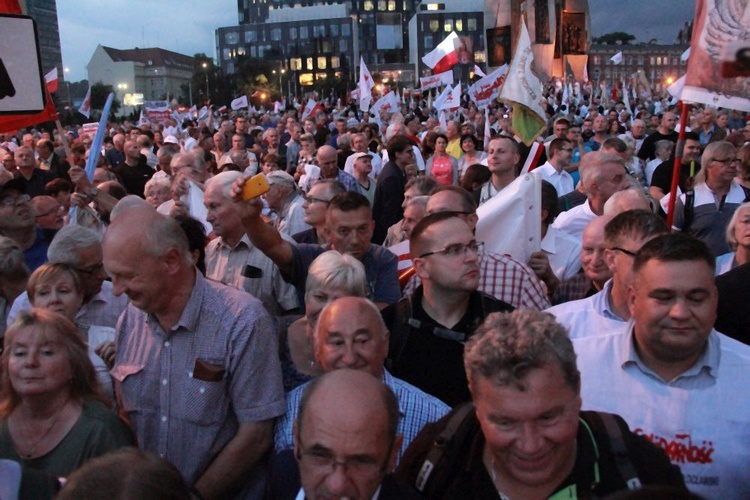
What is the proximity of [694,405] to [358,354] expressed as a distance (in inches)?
46.2

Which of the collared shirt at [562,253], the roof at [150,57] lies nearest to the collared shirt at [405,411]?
the collared shirt at [562,253]

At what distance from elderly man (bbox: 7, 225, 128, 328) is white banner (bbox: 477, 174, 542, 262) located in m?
2.23

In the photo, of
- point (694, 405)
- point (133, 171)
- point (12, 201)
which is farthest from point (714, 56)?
point (133, 171)

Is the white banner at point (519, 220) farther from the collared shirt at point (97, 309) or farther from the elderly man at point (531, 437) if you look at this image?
the elderly man at point (531, 437)

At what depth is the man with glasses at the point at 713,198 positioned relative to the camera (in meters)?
5.76

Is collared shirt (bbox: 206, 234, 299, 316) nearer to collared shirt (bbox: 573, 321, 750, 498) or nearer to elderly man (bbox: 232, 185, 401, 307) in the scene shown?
elderly man (bbox: 232, 185, 401, 307)

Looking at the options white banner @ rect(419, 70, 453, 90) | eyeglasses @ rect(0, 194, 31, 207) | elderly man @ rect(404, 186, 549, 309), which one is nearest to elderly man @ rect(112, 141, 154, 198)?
eyeglasses @ rect(0, 194, 31, 207)

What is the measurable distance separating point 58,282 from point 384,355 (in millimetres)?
1736

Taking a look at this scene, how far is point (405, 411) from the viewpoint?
10.1 feet

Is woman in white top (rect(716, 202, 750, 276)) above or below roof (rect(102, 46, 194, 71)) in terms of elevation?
below

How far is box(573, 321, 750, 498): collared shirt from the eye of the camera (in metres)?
2.57

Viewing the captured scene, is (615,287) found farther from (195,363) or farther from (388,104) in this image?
(388,104)

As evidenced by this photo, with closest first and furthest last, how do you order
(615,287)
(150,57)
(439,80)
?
1. (615,287)
2. (439,80)
3. (150,57)

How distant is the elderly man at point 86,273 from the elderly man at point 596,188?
3.32 meters
